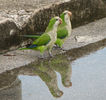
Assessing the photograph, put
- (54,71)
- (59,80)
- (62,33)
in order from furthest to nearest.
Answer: (62,33)
(54,71)
(59,80)

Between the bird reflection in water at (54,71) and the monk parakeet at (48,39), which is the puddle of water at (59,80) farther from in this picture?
the monk parakeet at (48,39)

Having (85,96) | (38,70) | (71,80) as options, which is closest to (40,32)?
(38,70)

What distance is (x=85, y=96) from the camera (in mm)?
4914

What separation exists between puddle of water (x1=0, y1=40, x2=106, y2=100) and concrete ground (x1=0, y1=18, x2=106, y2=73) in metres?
0.17

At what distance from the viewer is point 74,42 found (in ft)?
22.5

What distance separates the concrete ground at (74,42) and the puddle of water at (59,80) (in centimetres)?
17

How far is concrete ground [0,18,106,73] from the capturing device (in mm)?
5946

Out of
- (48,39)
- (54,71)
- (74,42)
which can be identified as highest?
(48,39)

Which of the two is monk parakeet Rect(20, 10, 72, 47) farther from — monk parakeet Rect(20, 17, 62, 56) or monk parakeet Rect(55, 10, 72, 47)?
monk parakeet Rect(20, 17, 62, 56)

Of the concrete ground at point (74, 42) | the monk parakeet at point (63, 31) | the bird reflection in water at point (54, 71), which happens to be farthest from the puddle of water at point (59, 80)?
the monk parakeet at point (63, 31)

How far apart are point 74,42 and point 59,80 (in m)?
1.51

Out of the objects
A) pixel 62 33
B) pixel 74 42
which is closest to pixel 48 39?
pixel 62 33

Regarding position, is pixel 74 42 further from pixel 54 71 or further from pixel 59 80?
pixel 59 80

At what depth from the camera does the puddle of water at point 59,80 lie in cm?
498
